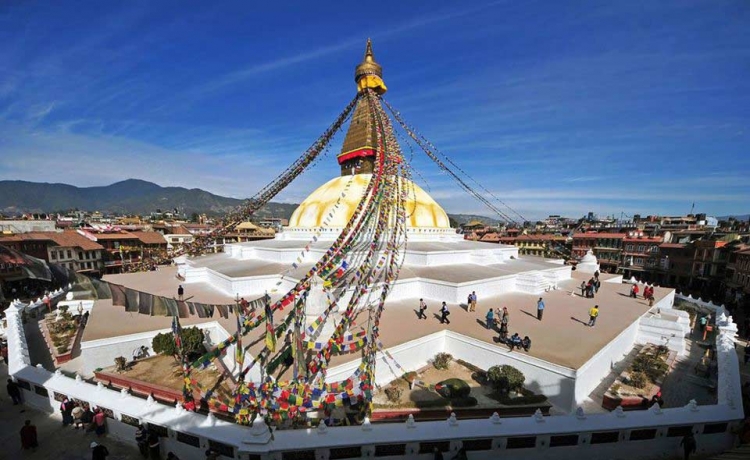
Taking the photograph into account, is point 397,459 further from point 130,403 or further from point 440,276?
point 440,276

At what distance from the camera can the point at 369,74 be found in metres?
19.0

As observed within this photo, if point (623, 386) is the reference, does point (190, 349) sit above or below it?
above

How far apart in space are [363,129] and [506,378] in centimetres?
1620

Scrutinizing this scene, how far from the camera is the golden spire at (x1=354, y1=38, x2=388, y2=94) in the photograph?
1895cm

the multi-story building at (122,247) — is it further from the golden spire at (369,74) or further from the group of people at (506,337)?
the group of people at (506,337)

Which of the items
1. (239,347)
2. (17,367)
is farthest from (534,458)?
(17,367)

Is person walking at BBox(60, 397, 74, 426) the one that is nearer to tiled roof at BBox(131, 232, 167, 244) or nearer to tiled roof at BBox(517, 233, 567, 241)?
tiled roof at BBox(131, 232, 167, 244)

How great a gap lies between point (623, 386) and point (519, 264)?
9.16m

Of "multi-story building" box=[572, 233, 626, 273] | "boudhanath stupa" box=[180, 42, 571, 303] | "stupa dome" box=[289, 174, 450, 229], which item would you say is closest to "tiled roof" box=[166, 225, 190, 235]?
"boudhanath stupa" box=[180, 42, 571, 303]

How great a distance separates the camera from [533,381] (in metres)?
7.58

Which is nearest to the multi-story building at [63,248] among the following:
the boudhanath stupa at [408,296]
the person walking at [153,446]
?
the boudhanath stupa at [408,296]

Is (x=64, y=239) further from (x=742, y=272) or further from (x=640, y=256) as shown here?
(x=640, y=256)

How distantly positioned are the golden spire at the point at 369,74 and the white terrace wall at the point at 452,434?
18.0 metres

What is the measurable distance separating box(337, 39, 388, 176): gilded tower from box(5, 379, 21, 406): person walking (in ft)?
53.5
